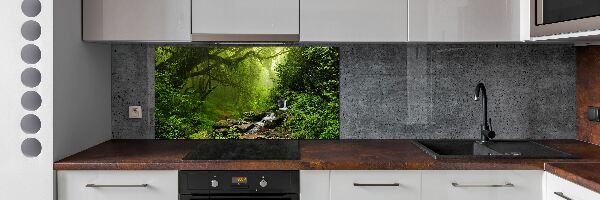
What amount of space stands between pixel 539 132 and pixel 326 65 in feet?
3.90

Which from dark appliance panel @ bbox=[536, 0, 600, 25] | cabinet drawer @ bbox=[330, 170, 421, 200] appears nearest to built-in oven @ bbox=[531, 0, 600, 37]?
dark appliance panel @ bbox=[536, 0, 600, 25]

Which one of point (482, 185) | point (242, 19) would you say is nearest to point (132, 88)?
point (242, 19)

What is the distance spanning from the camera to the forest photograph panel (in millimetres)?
3295

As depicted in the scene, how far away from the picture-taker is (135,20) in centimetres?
283

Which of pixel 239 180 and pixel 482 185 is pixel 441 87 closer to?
pixel 482 185

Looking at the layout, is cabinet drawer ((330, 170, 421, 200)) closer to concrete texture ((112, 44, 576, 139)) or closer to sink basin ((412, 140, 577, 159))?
sink basin ((412, 140, 577, 159))

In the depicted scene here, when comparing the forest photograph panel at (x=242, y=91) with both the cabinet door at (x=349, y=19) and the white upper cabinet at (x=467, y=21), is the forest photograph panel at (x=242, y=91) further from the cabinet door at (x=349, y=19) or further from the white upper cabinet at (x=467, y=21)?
the white upper cabinet at (x=467, y=21)

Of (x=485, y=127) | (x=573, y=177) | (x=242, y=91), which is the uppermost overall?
(x=242, y=91)

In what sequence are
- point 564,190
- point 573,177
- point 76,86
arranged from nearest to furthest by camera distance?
1. point 573,177
2. point 564,190
3. point 76,86

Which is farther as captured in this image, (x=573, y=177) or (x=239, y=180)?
(x=239, y=180)

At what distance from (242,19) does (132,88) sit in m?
0.82

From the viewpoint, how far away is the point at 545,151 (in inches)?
112

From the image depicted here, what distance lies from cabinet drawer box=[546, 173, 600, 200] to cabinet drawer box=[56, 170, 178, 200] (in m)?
A: 1.52

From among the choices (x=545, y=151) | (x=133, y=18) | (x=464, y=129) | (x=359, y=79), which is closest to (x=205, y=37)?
(x=133, y=18)
